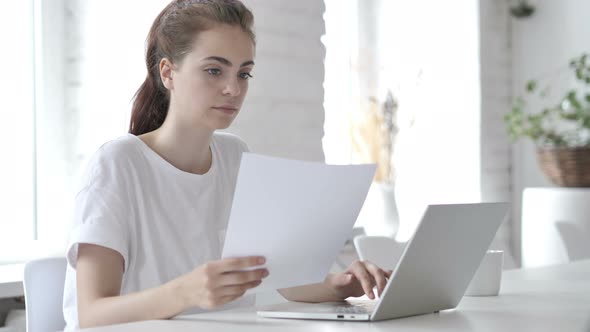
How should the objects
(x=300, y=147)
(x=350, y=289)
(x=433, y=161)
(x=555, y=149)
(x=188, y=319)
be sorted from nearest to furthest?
(x=188, y=319) < (x=350, y=289) < (x=300, y=147) < (x=555, y=149) < (x=433, y=161)

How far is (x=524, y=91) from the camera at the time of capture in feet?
15.7

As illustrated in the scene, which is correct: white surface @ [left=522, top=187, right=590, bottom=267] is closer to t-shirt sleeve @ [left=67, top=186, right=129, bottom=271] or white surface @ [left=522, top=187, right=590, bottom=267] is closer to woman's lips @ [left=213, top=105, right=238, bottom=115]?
woman's lips @ [left=213, top=105, right=238, bottom=115]

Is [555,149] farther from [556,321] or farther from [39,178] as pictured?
[556,321]

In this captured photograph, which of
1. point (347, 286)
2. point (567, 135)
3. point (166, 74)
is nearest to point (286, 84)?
point (166, 74)

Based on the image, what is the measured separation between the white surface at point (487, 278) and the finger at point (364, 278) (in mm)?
239

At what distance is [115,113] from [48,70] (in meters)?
0.25

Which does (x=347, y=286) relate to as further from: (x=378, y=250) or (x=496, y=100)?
(x=496, y=100)

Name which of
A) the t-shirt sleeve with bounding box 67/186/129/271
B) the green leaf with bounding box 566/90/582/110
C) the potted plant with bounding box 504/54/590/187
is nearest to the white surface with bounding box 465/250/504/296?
the t-shirt sleeve with bounding box 67/186/129/271

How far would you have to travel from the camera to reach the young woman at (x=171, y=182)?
161cm

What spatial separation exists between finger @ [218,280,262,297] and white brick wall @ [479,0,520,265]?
11.0 feet

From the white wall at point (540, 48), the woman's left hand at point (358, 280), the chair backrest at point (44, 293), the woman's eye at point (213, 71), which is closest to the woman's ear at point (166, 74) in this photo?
the woman's eye at point (213, 71)

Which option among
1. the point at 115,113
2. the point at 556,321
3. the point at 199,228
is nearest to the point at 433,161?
the point at 115,113

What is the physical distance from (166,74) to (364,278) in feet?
2.15

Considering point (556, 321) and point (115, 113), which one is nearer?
point (556, 321)
